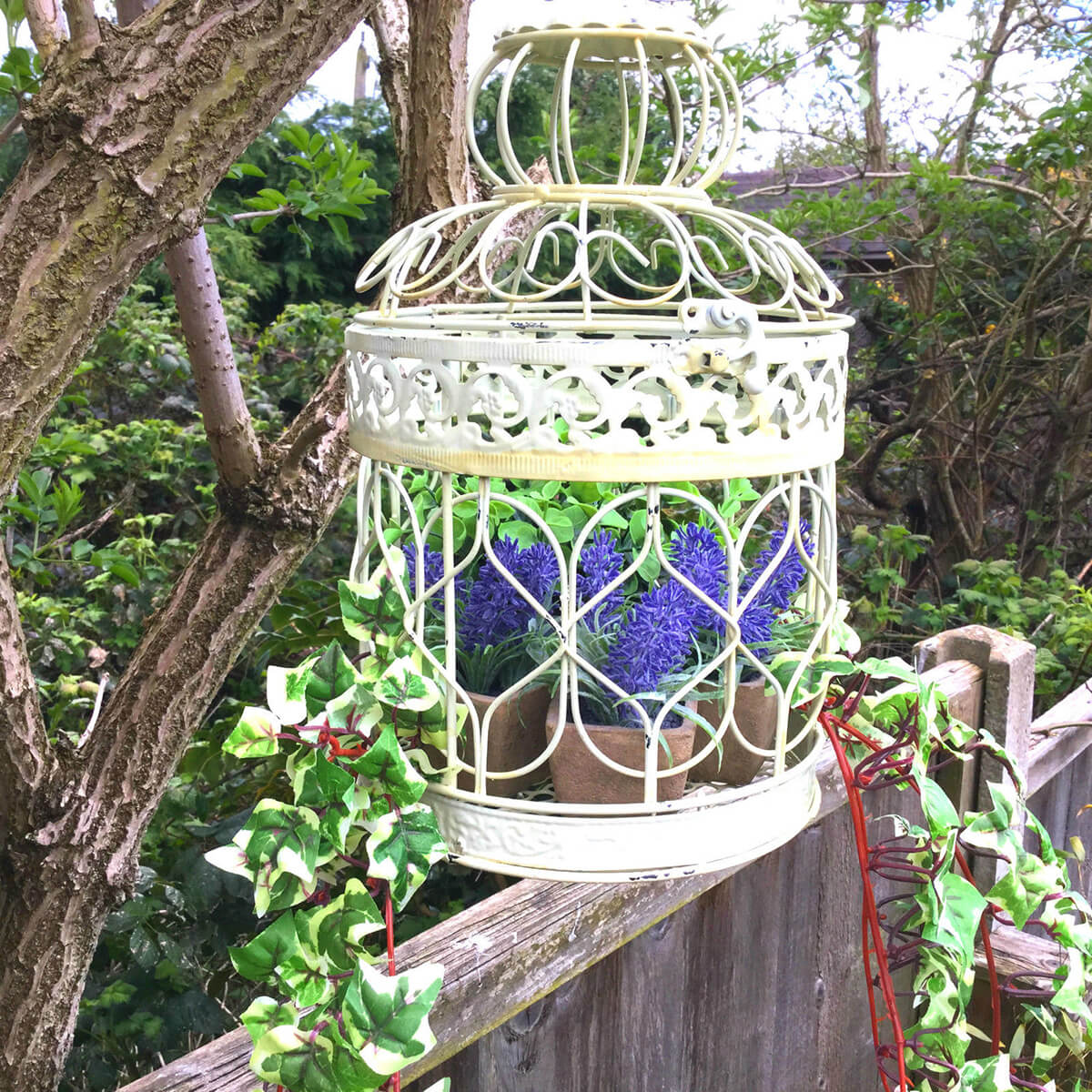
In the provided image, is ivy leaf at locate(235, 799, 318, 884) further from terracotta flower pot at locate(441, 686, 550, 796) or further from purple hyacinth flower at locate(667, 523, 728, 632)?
purple hyacinth flower at locate(667, 523, 728, 632)

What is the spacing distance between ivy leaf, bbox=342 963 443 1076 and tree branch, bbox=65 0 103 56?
2.17ft

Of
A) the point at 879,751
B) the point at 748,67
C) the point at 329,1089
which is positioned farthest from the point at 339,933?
the point at 748,67

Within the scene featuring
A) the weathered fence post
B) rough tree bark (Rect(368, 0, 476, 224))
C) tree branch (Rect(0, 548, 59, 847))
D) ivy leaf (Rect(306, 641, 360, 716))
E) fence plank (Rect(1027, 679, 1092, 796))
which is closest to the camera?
ivy leaf (Rect(306, 641, 360, 716))

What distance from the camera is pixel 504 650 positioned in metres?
0.80

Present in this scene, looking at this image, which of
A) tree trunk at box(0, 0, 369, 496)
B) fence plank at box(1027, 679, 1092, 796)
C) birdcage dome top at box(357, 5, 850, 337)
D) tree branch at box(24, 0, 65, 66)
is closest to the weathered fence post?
fence plank at box(1027, 679, 1092, 796)

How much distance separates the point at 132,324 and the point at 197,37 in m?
2.05

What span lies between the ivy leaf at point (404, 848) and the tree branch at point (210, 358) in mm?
586

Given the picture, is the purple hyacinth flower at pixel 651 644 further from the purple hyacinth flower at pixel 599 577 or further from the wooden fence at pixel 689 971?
the wooden fence at pixel 689 971

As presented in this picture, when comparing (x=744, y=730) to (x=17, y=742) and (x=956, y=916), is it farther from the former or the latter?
(x=17, y=742)

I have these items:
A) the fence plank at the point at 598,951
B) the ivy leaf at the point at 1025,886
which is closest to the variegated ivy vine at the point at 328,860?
the fence plank at the point at 598,951

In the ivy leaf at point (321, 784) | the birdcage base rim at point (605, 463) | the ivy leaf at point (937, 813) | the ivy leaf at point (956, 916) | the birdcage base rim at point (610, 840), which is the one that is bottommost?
the ivy leaf at point (956, 916)

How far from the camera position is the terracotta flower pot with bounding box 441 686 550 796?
751 mm

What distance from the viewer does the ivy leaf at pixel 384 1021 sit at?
0.57 m

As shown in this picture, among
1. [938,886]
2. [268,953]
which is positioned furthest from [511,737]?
[938,886]
